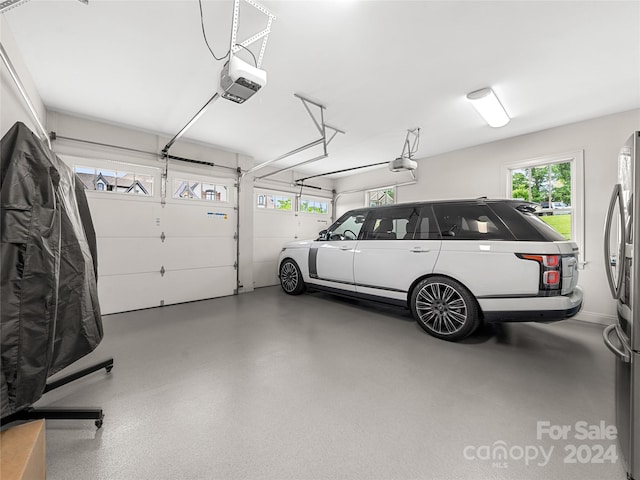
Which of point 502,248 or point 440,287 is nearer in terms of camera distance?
point 502,248

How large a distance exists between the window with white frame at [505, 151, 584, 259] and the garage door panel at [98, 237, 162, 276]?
19.7 feet

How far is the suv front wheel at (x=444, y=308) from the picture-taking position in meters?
2.78

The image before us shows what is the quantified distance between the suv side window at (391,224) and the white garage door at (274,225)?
2956 mm

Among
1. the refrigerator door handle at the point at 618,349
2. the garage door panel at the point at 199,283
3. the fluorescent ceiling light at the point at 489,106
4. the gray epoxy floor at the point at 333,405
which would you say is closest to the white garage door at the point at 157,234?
the garage door panel at the point at 199,283

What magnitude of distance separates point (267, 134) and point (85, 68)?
2.33 metres

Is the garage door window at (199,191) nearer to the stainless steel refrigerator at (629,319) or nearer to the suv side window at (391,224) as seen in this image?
the suv side window at (391,224)

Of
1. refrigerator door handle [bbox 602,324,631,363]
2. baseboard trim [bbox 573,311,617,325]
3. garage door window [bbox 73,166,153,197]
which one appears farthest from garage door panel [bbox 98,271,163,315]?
baseboard trim [bbox 573,311,617,325]

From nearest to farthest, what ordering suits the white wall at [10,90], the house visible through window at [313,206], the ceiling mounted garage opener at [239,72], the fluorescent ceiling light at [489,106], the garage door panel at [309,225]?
the ceiling mounted garage opener at [239,72] < the white wall at [10,90] < the fluorescent ceiling light at [489,106] < the garage door panel at [309,225] < the house visible through window at [313,206]

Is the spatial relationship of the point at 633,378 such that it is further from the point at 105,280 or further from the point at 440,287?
the point at 105,280

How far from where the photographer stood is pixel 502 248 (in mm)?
2590

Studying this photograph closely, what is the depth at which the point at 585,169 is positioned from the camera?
12.2ft

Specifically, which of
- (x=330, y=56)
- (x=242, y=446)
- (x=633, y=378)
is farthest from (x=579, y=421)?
(x=330, y=56)

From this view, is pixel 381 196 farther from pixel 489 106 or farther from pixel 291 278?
pixel 489 106

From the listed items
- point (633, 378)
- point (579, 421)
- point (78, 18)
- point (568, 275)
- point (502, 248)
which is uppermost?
point (78, 18)
